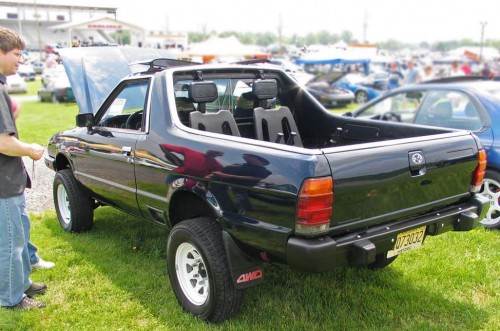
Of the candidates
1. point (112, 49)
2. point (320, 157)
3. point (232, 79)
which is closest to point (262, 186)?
point (320, 157)

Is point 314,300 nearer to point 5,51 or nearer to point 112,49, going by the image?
point 5,51

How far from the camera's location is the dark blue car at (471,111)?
16.5 feet

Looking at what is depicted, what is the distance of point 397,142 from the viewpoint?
10.2ft

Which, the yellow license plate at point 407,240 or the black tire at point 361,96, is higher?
the yellow license plate at point 407,240

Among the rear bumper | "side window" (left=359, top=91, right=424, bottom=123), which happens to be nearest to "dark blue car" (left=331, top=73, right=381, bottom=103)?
"side window" (left=359, top=91, right=424, bottom=123)

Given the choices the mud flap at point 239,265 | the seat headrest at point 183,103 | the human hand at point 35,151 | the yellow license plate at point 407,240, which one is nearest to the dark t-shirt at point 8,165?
the human hand at point 35,151

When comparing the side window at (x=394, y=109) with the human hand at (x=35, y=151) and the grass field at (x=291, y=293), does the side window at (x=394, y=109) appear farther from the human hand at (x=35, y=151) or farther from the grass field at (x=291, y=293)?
the human hand at (x=35, y=151)

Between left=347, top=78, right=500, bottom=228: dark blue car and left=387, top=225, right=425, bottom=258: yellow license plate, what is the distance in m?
2.25

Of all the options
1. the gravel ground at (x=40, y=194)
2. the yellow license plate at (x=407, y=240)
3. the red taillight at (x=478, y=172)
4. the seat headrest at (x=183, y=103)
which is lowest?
the gravel ground at (x=40, y=194)

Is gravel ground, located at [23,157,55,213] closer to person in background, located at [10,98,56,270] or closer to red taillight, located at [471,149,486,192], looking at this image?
person in background, located at [10,98,56,270]

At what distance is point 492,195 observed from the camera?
5.07m

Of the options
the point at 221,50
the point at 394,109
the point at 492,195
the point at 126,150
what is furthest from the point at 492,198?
the point at 221,50

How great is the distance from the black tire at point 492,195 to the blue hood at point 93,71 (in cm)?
429

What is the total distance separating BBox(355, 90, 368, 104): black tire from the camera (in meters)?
21.0
